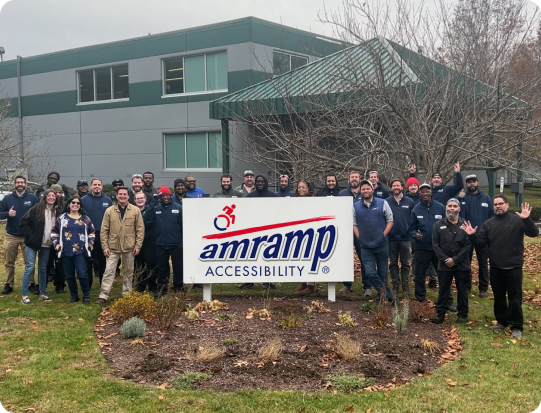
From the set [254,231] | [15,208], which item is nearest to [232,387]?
[254,231]

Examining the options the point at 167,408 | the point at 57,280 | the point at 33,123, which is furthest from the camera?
the point at 33,123

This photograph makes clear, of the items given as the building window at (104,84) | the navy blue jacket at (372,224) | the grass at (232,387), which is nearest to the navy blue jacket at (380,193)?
the navy blue jacket at (372,224)

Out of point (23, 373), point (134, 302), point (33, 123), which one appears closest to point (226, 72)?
point (33, 123)

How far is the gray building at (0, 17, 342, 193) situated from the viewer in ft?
78.9

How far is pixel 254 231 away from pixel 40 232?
361 centimetres

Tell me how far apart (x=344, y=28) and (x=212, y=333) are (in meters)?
7.06

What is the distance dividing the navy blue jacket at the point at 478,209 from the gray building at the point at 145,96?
40.0 feet

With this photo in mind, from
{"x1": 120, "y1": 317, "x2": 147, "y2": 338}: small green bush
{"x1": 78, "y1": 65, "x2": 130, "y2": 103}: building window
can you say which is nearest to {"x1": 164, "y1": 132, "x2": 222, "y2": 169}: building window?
{"x1": 78, "y1": 65, "x2": 130, "y2": 103}: building window

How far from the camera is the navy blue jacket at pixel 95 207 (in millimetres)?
10289

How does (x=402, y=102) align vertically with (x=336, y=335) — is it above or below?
above

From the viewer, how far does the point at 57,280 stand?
34.7 feet

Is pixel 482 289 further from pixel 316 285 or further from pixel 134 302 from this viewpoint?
pixel 134 302

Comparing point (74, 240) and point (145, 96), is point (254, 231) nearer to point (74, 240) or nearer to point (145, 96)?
point (74, 240)

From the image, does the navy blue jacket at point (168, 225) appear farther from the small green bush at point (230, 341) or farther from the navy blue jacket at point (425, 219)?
the navy blue jacket at point (425, 219)
